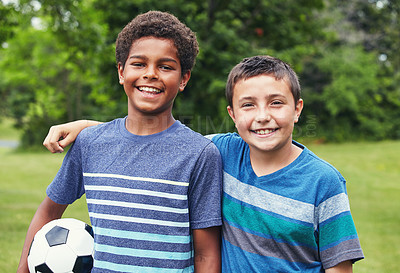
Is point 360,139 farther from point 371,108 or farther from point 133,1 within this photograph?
point 133,1

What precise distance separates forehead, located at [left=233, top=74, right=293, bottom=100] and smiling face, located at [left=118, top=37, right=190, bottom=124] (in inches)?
13.4

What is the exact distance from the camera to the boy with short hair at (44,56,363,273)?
1.65 m

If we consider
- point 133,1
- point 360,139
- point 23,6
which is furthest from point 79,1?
point 360,139

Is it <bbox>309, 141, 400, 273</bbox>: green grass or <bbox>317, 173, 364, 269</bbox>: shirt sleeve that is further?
<bbox>309, 141, 400, 273</bbox>: green grass

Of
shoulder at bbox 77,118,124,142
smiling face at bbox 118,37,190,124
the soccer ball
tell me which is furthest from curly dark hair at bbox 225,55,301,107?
the soccer ball

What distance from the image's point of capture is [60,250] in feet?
6.73

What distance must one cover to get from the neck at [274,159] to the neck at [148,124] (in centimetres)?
46

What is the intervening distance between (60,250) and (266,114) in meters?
1.27

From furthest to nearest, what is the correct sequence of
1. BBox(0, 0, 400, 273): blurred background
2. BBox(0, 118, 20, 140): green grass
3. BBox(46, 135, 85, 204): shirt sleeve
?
BBox(0, 118, 20, 140): green grass
BBox(0, 0, 400, 273): blurred background
BBox(46, 135, 85, 204): shirt sleeve

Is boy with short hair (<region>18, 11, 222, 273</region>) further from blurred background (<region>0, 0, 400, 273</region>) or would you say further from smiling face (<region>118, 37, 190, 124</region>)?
blurred background (<region>0, 0, 400, 273</region>)

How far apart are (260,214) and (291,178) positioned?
21 cm

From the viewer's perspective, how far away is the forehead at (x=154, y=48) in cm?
185

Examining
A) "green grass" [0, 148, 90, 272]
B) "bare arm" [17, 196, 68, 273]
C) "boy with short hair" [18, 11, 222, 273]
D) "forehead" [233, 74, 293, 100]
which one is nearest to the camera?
"boy with short hair" [18, 11, 222, 273]

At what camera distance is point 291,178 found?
1.74m
